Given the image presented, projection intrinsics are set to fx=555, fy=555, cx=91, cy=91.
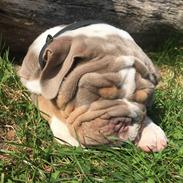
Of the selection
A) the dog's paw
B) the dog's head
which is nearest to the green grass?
the dog's paw

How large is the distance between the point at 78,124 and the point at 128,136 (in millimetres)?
276

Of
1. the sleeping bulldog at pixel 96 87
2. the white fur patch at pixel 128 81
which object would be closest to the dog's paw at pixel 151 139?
the sleeping bulldog at pixel 96 87

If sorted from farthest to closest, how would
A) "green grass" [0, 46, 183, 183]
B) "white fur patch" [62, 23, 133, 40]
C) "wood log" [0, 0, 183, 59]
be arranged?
"wood log" [0, 0, 183, 59]
"white fur patch" [62, 23, 133, 40]
"green grass" [0, 46, 183, 183]

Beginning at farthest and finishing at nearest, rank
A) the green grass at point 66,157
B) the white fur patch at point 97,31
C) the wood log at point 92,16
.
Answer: the wood log at point 92,16, the white fur patch at point 97,31, the green grass at point 66,157

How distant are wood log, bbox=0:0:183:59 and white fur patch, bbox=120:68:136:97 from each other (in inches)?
43.9

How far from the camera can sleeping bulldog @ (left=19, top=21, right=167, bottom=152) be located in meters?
2.84

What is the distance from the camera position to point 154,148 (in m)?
2.99

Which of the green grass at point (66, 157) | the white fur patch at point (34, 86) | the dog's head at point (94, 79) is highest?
the dog's head at point (94, 79)

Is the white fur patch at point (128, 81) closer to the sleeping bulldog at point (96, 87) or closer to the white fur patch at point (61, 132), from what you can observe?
the sleeping bulldog at point (96, 87)

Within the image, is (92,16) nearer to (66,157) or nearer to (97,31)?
(97,31)

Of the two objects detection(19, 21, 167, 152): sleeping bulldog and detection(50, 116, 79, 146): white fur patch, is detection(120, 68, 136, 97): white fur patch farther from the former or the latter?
detection(50, 116, 79, 146): white fur patch

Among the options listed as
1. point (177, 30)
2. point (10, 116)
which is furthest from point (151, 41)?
point (10, 116)

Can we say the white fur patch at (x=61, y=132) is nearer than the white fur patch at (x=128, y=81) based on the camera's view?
No

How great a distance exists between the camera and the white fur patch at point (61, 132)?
9.77ft
